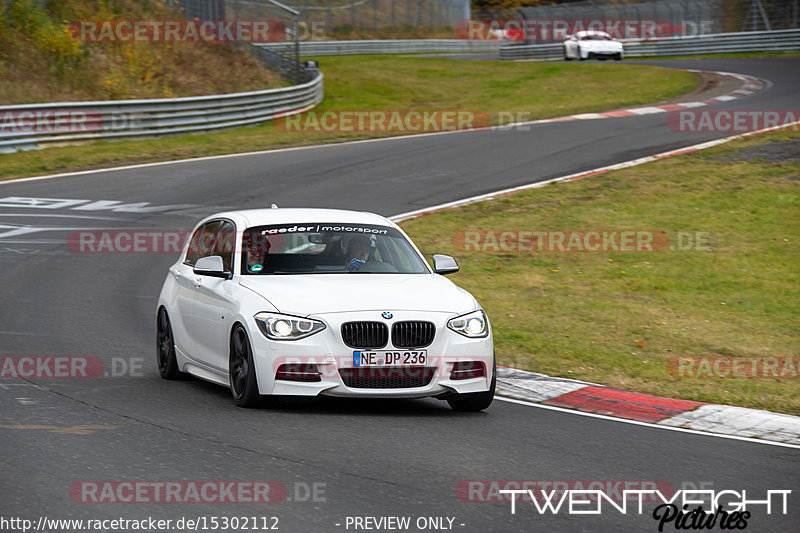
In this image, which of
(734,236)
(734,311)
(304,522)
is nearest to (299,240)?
(304,522)

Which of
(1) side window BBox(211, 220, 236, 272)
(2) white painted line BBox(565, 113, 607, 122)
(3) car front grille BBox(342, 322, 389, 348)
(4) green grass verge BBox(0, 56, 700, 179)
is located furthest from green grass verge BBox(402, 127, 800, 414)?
(4) green grass verge BBox(0, 56, 700, 179)

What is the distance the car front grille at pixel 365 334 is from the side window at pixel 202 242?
88.8 inches

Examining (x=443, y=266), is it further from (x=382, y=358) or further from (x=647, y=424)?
(x=647, y=424)

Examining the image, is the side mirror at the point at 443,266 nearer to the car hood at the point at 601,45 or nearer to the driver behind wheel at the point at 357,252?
the driver behind wheel at the point at 357,252

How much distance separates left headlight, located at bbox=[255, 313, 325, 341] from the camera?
8.08 meters

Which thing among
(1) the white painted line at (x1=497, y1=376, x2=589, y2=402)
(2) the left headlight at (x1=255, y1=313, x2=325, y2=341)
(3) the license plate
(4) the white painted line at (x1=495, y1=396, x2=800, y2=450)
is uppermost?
(2) the left headlight at (x1=255, y1=313, x2=325, y2=341)

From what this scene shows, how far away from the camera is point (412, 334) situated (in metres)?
8.20

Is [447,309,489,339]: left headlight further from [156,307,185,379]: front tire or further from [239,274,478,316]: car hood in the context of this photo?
[156,307,185,379]: front tire

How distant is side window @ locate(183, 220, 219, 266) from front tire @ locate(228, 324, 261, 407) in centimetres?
154

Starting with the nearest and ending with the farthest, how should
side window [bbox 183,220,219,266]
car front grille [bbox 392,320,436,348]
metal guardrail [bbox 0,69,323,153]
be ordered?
car front grille [bbox 392,320,436,348], side window [bbox 183,220,219,266], metal guardrail [bbox 0,69,323,153]

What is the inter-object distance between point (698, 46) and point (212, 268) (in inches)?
1894

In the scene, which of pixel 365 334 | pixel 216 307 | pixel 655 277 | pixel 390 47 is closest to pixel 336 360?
pixel 365 334

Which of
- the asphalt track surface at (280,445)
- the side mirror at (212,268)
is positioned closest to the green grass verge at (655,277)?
the asphalt track surface at (280,445)

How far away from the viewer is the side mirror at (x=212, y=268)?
8.98 meters
